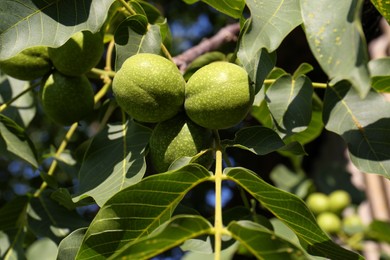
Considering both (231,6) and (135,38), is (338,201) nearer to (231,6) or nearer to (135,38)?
(231,6)

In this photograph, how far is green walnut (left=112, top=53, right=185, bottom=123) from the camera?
136 centimetres

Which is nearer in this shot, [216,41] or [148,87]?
[148,87]

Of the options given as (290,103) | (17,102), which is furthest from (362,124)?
(17,102)

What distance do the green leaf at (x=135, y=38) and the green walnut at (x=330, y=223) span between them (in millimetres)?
1936

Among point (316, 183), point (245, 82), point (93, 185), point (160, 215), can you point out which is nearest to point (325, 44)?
point (245, 82)

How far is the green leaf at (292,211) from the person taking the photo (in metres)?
1.20

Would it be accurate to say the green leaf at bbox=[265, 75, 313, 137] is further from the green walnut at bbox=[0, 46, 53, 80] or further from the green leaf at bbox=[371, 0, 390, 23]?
the green walnut at bbox=[0, 46, 53, 80]

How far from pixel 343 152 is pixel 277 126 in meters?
2.28

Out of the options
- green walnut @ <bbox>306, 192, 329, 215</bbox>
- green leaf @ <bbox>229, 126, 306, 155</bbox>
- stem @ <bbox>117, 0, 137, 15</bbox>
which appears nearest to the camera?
green leaf @ <bbox>229, 126, 306, 155</bbox>

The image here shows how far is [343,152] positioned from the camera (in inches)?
144

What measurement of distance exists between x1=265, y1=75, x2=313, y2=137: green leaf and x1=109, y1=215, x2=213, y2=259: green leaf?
1.79 feet

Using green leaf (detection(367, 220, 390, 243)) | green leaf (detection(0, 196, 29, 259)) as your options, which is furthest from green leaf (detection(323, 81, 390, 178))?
Result: green leaf (detection(367, 220, 390, 243))

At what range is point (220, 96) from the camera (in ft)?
4.40

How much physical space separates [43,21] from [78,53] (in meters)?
0.23
